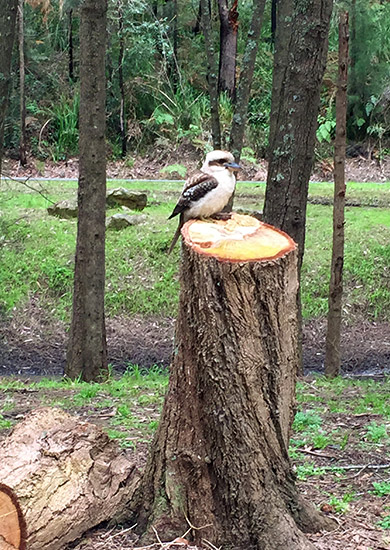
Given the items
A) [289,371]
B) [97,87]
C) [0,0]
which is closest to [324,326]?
[97,87]

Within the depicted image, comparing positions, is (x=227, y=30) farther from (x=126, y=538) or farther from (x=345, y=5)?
(x=126, y=538)

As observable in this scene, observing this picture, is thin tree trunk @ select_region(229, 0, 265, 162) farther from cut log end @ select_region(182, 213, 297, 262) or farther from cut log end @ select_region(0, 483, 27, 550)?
cut log end @ select_region(0, 483, 27, 550)

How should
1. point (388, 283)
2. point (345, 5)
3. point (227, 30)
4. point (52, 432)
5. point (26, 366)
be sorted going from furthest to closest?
point (227, 30) < point (345, 5) < point (388, 283) < point (26, 366) < point (52, 432)

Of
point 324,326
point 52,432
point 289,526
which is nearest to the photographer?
point 289,526

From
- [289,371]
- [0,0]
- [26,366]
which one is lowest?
[26,366]

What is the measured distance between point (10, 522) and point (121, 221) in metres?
10.4

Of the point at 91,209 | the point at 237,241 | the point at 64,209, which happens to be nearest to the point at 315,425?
the point at 237,241

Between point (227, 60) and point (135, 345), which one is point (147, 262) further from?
point (227, 60)

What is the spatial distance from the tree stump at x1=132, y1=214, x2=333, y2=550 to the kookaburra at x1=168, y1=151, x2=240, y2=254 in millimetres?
921

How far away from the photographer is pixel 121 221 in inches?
538

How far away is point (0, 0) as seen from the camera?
712 cm

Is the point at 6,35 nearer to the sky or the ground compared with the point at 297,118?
nearer to the sky

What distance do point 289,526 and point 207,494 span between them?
0.44 metres

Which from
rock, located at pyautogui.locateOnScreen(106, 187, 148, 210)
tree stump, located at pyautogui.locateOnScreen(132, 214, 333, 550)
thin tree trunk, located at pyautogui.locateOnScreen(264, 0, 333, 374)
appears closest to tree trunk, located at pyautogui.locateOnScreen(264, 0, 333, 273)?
thin tree trunk, located at pyautogui.locateOnScreen(264, 0, 333, 374)
